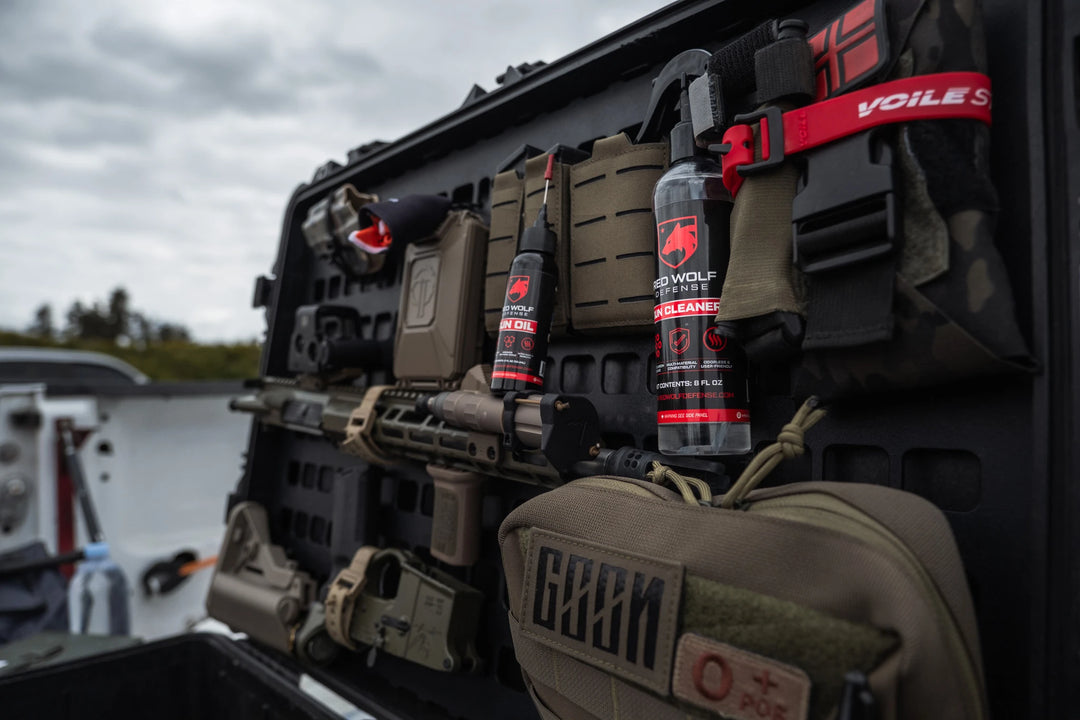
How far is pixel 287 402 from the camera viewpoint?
1.37 metres

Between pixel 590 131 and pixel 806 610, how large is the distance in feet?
2.44

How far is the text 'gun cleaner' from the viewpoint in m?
0.82

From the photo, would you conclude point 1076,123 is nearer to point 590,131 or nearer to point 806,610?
point 806,610

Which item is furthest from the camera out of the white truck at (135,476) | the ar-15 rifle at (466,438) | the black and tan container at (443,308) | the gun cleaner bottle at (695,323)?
the white truck at (135,476)

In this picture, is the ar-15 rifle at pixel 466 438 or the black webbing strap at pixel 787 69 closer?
the black webbing strap at pixel 787 69

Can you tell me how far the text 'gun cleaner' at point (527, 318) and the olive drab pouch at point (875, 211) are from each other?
0.89ft

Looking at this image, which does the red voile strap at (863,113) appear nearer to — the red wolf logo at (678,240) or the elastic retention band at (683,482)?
the red wolf logo at (678,240)

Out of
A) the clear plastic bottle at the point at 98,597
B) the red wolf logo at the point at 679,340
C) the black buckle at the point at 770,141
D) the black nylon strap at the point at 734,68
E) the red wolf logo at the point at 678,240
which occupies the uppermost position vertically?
the black nylon strap at the point at 734,68

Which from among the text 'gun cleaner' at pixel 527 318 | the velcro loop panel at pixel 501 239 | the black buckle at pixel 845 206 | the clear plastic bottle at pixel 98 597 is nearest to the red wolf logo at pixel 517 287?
the text 'gun cleaner' at pixel 527 318

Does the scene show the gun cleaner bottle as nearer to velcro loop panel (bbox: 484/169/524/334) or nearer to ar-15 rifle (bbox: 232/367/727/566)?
ar-15 rifle (bbox: 232/367/727/566)

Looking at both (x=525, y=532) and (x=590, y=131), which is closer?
Result: (x=525, y=532)

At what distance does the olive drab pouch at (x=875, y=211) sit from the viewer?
0.51m

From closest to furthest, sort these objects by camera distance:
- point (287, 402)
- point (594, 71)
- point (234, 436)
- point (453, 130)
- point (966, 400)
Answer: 1. point (966, 400)
2. point (594, 71)
3. point (453, 130)
4. point (287, 402)
5. point (234, 436)

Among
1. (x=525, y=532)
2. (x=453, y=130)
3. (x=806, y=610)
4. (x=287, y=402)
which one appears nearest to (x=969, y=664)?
(x=806, y=610)
